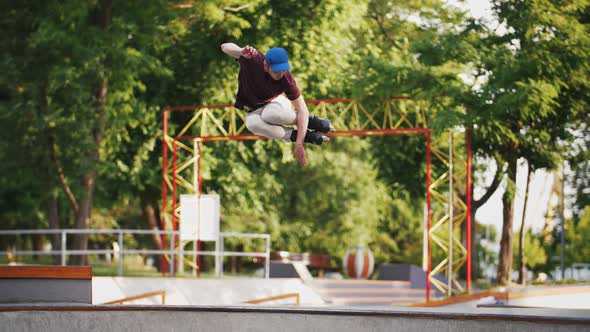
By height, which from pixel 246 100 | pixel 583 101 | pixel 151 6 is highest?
pixel 151 6

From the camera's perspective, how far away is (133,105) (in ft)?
90.4

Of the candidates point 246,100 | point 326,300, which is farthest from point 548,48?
point 246,100

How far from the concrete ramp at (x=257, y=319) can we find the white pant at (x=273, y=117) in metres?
2.11

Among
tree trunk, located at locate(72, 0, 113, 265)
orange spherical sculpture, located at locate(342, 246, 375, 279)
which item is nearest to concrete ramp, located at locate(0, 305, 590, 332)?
tree trunk, located at locate(72, 0, 113, 265)

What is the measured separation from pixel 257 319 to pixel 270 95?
2755 millimetres

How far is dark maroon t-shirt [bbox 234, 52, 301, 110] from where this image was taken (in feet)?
31.5

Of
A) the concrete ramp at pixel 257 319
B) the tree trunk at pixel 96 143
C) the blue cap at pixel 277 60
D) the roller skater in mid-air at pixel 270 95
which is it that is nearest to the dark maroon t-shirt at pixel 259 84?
the roller skater in mid-air at pixel 270 95

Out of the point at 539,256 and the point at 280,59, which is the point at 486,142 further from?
the point at 539,256

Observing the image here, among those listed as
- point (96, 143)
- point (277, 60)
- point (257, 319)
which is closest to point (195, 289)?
point (96, 143)

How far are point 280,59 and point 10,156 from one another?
16.4 metres

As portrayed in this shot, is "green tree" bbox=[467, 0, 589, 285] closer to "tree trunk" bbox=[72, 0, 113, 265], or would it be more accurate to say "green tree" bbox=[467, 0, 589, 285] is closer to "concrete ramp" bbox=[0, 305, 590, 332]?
"tree trunk" bbox=[72, 0, 113, 265]

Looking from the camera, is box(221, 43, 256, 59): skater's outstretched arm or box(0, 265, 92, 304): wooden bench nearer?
box(221, 43, 256, 59): skater's outstretched arm

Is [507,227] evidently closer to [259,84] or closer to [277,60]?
[259,84]

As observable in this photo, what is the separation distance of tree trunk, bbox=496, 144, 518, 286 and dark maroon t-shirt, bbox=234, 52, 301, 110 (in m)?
16.6
